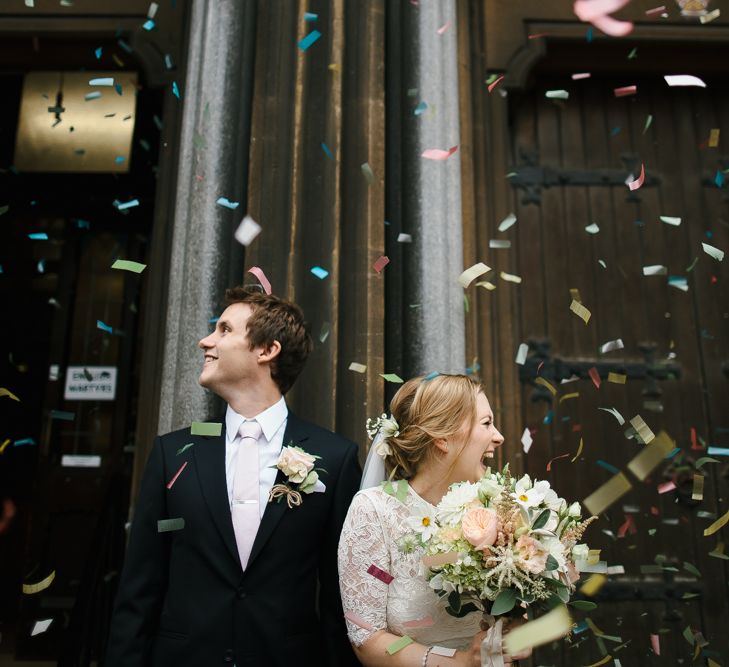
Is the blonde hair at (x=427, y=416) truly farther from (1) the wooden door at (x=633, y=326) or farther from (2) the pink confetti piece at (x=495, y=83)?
(2) the pink confetti piece at (x=495, y=83)

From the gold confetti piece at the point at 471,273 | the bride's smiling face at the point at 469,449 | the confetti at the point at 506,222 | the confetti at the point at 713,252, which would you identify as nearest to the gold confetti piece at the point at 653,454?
the confetti at the point at 713,252

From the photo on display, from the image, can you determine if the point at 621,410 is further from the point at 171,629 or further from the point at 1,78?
the point at 1,78

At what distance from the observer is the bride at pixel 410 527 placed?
1555mm

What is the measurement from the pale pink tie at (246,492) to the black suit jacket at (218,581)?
0.03m

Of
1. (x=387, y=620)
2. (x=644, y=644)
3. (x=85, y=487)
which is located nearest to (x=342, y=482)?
(x=387, y=620)

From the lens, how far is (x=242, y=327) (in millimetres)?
1970

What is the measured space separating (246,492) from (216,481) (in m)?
0.08

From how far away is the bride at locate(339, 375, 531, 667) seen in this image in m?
1.55

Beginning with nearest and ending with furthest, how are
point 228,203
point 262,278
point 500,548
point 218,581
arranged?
1. point 500,548
2. point 218,581
3. point 262,278
4. point 228,203

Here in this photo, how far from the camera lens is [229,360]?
6.28 feet

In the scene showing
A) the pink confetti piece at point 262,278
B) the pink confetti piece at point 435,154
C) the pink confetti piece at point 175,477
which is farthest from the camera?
the pink confetti piece at point 435,154

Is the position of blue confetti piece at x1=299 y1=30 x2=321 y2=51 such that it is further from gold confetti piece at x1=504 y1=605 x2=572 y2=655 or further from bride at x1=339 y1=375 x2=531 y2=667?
gold confetti piece at x1=504 y1=605 x2=572 y2=655

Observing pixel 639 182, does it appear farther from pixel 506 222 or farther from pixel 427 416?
pixel 427 416

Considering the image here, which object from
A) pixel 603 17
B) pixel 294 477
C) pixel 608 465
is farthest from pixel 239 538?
pixel 603 17
